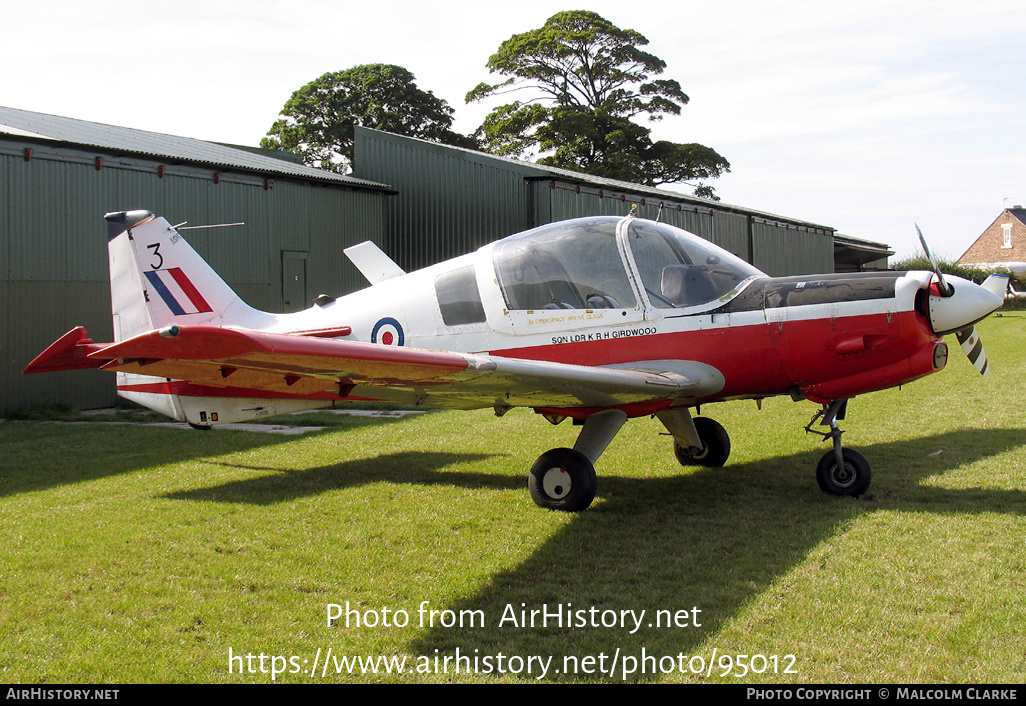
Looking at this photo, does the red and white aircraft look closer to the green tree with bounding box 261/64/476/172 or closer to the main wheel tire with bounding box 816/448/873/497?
the main wheel tire with bounding box 816/448/873/497

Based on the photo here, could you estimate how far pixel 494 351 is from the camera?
6711 millimetres

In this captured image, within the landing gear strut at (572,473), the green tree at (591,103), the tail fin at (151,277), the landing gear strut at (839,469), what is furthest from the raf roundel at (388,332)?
the green tree at (591,103)

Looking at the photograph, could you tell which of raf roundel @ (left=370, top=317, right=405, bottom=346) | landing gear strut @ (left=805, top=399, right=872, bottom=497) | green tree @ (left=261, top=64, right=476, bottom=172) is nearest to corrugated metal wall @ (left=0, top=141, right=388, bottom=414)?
raf roundel @ (left=370, top=317, right=405, bottom=346)

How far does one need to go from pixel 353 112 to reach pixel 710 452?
130ft

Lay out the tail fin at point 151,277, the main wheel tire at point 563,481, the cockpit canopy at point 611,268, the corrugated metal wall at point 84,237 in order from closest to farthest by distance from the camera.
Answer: the main wheel tire at point 563,481
the cockpit canopy at point 611,268
the tail fin at point 151,277
the corrugated metal wall at point 84,237

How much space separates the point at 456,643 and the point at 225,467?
16.9 ft

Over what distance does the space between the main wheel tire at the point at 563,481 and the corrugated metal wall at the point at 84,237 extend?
998cm

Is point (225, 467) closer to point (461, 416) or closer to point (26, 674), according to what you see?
point (461, 416)

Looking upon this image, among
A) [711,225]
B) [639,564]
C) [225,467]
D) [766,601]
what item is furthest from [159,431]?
[711,225]

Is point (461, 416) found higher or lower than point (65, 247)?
lower

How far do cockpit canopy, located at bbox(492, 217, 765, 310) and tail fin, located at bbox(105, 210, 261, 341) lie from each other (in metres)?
3.06

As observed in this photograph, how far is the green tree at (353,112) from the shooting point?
141ft

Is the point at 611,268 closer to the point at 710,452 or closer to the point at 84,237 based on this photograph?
the point at 710,452

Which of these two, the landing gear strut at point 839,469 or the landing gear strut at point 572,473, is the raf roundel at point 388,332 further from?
the landing gear strut at point 839,469
